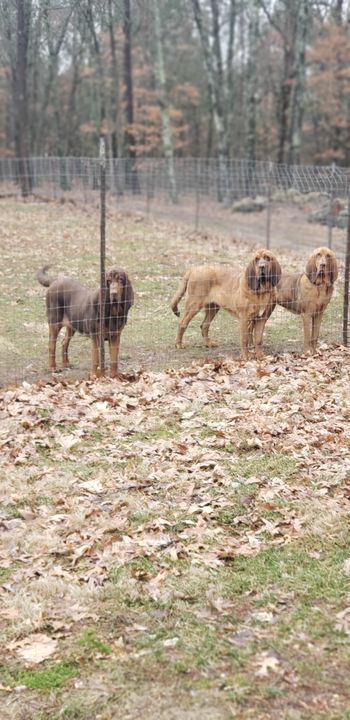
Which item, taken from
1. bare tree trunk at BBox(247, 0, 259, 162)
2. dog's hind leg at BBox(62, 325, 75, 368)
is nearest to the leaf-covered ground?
dog's hind leg at BBox(62, 325, 75, 368)

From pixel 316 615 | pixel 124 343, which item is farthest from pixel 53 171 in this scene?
pixel 316 615

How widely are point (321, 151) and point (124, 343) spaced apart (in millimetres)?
37662

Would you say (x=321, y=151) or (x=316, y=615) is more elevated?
(x=321, y=151)

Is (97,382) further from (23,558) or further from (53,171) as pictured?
(53,171)

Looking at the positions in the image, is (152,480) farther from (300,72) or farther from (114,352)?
(300,72)

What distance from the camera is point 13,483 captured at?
649 cm

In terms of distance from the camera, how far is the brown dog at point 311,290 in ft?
35.5

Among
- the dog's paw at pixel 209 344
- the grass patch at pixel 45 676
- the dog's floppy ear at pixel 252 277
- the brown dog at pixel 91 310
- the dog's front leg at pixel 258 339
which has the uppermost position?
the dog's floppy ear at pixel 252 277

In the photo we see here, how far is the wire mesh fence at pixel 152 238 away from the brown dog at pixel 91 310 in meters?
0.75

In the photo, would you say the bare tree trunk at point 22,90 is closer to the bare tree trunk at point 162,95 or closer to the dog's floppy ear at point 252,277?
the bare tree trunk at point 162,95

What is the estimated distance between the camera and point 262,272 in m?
10.5

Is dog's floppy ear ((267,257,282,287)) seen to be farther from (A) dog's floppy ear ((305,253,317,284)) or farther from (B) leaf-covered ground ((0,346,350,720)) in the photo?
(B) leaf-covered ground ((0,346,350,720))

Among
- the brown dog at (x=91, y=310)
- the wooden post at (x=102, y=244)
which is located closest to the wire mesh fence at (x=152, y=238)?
the brown dog at (x=91, y=310)

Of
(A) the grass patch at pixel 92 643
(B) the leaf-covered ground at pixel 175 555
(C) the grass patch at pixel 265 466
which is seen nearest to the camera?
(B) the leaf-covered ground at pixel 175 555
